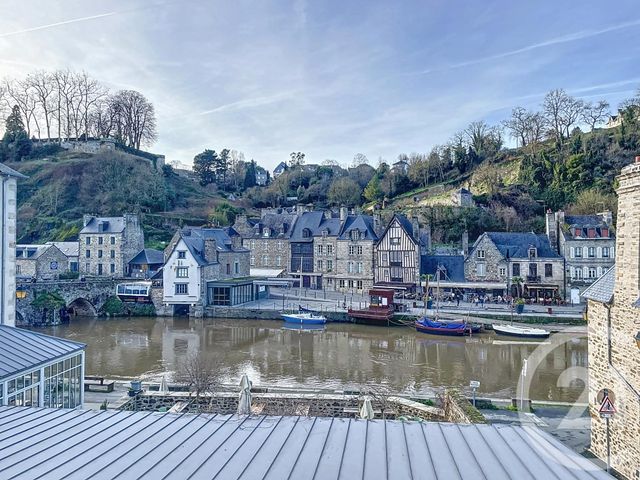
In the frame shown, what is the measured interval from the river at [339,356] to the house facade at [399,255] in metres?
9.13

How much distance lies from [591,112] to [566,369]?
46.3m

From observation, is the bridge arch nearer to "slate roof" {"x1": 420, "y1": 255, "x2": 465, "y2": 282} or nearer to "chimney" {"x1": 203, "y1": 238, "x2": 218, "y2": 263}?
"chimney" {"x1": 203, "y1": 238, "x2": 218, "y2": 263}

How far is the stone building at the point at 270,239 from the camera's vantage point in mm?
46375

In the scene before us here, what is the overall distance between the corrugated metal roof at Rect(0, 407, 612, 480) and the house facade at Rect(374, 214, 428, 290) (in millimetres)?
32095

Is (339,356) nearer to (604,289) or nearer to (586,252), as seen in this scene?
(604,289)

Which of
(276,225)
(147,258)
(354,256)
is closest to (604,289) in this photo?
(354,256)

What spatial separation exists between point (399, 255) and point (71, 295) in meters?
26.0

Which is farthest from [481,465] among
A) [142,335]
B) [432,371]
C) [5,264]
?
[142,335]

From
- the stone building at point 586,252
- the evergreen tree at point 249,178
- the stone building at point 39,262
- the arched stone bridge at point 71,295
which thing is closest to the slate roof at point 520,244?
the stone building at point 586,252

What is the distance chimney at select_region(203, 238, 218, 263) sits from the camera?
1422 inches

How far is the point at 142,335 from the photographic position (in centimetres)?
2783

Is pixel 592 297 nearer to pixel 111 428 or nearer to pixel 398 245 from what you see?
pixel 111 428

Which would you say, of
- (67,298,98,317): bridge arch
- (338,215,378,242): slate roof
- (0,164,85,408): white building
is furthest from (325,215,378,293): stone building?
(0,164,85,408): white building

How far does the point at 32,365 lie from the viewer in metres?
8.35
